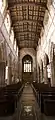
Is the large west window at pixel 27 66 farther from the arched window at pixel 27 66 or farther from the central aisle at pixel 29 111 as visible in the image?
the central aisle at pixel 29 111

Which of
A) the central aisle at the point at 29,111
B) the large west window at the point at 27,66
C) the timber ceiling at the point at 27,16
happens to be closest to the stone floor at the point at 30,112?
the central aisle at the point at 29,111

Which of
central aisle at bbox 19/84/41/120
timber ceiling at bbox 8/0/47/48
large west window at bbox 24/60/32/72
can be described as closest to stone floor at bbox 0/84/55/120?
central aisle at bbox 19/84/41/120

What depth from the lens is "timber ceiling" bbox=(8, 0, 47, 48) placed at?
639 inches

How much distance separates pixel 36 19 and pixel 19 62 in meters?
17.0

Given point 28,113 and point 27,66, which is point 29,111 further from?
point 27,66

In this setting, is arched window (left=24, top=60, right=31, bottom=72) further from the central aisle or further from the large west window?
the central aisle

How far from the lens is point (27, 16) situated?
65.7ft

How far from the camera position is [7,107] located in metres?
5.49

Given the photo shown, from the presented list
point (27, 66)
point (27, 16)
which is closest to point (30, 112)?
point (27, 16)

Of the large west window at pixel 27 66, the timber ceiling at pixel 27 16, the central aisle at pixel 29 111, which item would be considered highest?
the timber ceiling at pixel 27 16

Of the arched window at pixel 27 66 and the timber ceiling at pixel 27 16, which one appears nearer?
the timber ceiling at pixel 27 16

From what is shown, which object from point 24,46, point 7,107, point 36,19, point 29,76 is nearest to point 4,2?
point 36,19

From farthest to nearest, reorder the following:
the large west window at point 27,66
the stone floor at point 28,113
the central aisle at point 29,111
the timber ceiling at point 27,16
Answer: the large west window at point 27,66 < the timber ceiling at point 27,16 < the central aisle at point 29,111 < the stone floor at point 28,113

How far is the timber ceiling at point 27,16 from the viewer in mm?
16227
